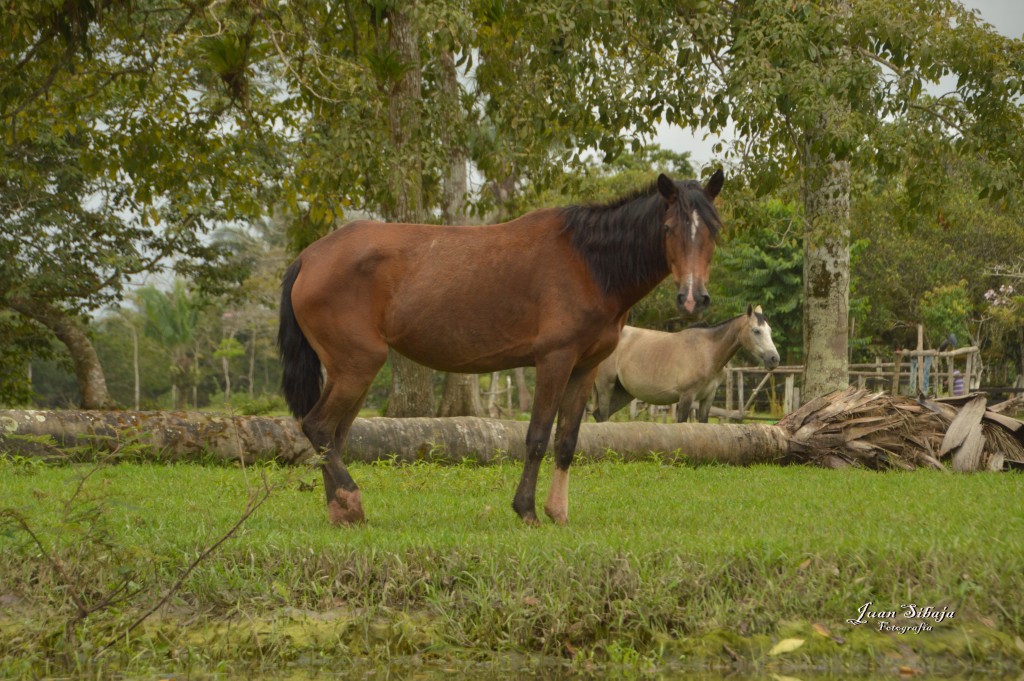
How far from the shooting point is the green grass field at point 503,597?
5203 mm

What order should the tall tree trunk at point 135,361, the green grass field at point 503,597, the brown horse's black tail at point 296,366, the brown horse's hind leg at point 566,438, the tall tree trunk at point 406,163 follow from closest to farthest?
the green grass field at point 503,597
the brown horse's hind leg at point 566,438
the brown horse's black tail at point 296,366
the tall tree trunk at point 406,163
the tall tree trunk at point 135,361

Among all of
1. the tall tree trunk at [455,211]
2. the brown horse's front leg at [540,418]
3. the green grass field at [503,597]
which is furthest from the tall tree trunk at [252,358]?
the green grass field at [503,597]

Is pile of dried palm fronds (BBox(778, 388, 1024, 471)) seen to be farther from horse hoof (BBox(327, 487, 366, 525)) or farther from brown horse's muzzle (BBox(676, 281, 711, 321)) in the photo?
horse hoof (BBox(327, 487, 366, 525))

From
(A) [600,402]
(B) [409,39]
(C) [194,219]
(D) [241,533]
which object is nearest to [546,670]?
(D) [241,533]

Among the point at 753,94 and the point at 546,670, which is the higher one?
the point at 753,94

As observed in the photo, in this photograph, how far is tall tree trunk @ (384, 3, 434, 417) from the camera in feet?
42.5

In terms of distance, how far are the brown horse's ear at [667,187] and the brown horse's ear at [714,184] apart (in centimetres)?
24

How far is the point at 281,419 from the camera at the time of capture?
11688 millimetres

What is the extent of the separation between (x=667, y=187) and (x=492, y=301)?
1.43m

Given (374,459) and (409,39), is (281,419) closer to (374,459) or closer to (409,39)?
(374,459)

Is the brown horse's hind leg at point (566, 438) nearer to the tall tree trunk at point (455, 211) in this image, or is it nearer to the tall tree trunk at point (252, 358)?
the tall tree trunk at point (455, 211)

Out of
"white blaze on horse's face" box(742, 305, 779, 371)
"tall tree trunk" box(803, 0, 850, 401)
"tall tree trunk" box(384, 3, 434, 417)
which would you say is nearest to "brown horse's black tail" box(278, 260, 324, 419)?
"tall tree trunk" box(384, 3, 434, 417)

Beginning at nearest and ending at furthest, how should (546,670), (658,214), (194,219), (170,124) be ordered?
(546,670)
(658,214)
(170,124)
(194,219)

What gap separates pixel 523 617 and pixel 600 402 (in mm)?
12610
